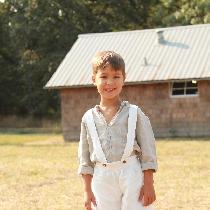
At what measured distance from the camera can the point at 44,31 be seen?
42.8 meters

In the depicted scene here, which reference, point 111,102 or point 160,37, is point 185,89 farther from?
point 111,102

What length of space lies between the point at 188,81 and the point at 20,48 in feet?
72.9

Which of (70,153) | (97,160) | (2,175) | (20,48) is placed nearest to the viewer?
(97,160)

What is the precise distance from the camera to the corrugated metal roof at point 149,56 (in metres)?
24.7

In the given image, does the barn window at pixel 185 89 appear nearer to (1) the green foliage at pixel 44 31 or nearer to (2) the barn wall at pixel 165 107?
(2) the barn wall at pixel 165 107

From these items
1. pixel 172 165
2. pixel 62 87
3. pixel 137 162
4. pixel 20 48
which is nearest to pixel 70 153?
pixel 172 165

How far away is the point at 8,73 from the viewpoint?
148 feet

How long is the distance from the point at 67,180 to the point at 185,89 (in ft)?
45.2

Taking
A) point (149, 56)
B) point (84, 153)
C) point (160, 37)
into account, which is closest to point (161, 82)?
point (149, 56)

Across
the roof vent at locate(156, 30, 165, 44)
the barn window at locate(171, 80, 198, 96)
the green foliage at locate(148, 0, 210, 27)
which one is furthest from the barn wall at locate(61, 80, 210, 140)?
the green foliage at locate(148, 0, 210, 27)

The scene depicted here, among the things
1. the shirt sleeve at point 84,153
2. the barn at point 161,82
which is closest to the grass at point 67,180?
the shirt sleeve at point 84,153

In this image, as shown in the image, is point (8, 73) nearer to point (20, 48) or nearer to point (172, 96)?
point (20, 48)

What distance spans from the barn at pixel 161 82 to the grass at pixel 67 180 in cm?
550

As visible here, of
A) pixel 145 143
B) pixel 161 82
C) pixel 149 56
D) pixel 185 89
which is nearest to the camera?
pixel 145 143
